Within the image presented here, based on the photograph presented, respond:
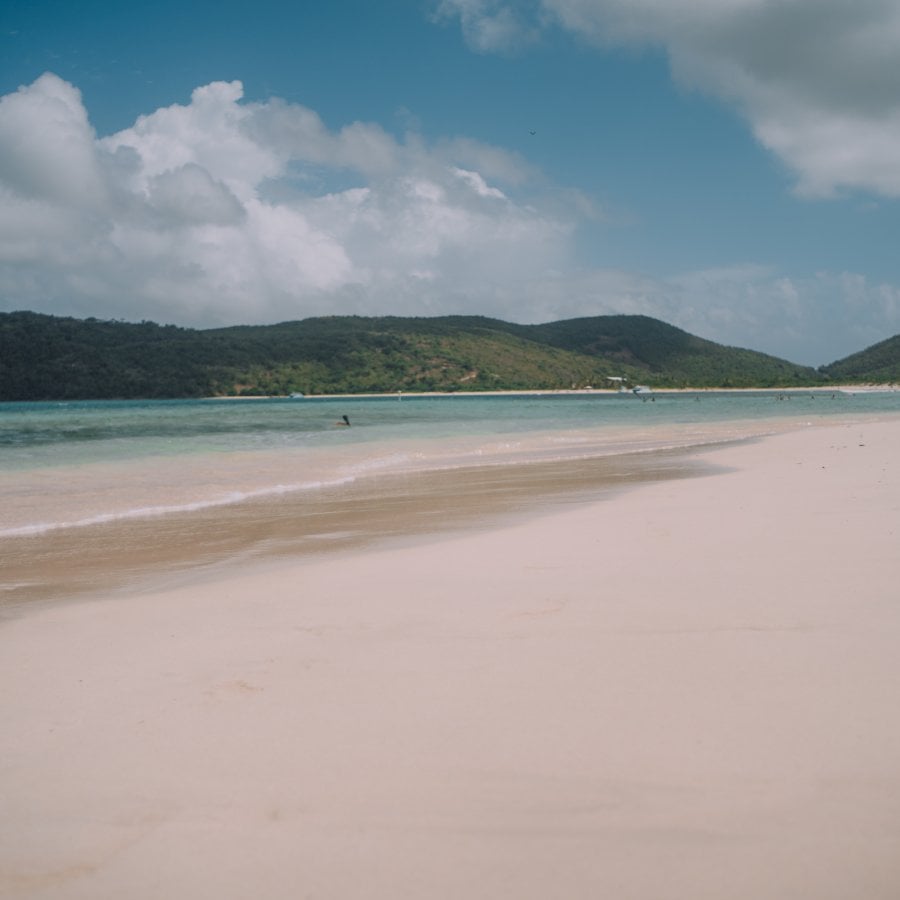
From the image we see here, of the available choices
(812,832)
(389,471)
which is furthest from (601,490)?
(812,832)

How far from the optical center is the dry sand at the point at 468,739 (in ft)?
8.03

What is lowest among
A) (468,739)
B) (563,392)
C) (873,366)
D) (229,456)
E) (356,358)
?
(468,739)

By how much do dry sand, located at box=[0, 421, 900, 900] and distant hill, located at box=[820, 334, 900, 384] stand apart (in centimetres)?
11200

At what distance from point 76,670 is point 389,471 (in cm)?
1237

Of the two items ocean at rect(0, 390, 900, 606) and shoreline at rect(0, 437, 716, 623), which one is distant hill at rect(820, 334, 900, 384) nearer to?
ocean at rect(0, 390, 900, 606)

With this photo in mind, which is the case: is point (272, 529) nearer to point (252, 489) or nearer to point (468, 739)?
point (252, 489)

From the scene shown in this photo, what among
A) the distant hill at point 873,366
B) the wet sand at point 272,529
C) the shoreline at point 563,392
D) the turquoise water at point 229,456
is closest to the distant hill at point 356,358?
the shoreline at point 563,392

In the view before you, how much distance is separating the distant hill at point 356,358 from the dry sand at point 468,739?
92.3 m

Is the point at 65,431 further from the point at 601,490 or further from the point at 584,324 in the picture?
the point at 584,324

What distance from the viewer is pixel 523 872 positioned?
7.90 ft

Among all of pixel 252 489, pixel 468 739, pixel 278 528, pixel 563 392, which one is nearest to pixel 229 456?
pixel 252 489

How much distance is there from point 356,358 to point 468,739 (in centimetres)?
10956

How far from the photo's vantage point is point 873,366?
398 ft

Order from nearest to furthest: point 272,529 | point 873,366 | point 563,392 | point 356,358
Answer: point 272,529 < point 563,392 < point 356,358 < point 873,366
